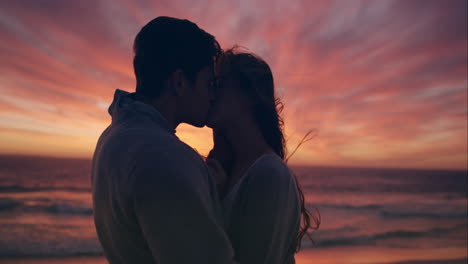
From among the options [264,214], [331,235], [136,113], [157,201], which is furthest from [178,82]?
[331,235]

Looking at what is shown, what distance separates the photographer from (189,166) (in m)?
1.22

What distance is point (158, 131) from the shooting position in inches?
54.0

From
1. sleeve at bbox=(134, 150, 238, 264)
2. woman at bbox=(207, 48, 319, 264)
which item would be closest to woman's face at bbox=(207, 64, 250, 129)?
woman at bbox=(207, 48, 319, 264)

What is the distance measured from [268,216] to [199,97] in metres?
0.67

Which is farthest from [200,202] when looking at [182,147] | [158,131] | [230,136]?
[230,136]

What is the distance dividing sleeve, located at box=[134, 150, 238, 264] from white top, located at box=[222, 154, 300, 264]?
2.01ft

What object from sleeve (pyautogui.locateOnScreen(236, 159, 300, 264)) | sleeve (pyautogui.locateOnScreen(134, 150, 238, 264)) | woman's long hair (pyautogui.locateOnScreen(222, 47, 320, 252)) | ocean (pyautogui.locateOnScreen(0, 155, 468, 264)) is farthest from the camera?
ocean (pyautogui.locateOnScreen(0, 155, 468, 264))

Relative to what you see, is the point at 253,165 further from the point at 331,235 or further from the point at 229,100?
the point at 331,235

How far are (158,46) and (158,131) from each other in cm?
42

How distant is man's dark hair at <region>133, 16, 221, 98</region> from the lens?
1577mm

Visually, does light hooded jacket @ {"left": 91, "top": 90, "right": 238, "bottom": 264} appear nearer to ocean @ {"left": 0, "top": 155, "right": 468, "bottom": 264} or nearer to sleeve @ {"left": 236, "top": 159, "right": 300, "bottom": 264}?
sleeve @ {"left": 236, "top": 159, "right": 300, "bottom": 264}

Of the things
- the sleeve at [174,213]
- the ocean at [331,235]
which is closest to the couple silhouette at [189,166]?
the sleeve at [174,213]

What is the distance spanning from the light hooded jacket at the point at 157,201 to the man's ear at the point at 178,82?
0.99 feet

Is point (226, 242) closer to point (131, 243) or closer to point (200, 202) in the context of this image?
point (200, 202)
